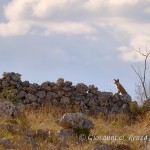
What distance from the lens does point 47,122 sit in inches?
556

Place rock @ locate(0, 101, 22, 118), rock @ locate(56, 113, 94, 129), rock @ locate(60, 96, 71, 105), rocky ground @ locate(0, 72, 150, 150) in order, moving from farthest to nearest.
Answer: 1. rock @ locate(60, 96, 71, 105)
2. rock @ locate(0, 101, 22, 118)
3. rock @ locate(56, 113, 94, 129)
4. rocky ground @ locate(0, 72, 150, 150)

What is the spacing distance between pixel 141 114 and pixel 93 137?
644cm

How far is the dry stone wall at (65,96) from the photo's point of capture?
1875cm

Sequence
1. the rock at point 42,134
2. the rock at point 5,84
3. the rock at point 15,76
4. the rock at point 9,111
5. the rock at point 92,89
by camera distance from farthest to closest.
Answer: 1. the rock at point 92,89
2. the rock at point 15,76
3. the rock at point 5,84
4. the rock at point 9,111
5. the rock at point 42,134

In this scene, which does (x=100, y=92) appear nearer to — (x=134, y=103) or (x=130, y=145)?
(x=134, y=103)

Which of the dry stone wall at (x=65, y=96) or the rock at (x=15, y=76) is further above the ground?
the rock at (x=15, y=76)

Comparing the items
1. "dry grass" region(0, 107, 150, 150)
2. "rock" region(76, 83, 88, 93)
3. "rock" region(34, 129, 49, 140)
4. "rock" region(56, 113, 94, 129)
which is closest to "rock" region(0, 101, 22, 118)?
"dry grass" region(0, 107, 150, 150)

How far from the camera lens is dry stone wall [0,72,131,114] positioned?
18750mm

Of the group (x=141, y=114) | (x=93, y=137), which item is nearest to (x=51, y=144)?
(x=93, y=137)

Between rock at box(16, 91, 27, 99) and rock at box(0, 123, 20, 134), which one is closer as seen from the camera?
rock at box(0, 123, 20, 134)

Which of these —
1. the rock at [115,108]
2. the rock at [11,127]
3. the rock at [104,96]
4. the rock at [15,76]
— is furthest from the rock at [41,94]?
the rock at [11,127]

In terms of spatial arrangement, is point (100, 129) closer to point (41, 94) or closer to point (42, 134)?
point (42, 134)

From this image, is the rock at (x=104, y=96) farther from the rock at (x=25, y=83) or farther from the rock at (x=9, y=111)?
the rock at (x=9, y=111)

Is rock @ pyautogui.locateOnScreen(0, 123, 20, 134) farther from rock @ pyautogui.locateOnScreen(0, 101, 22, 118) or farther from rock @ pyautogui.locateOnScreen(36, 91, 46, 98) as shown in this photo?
rock @ pyautogui.locateOnScreen(36, 91, 46, 98)
